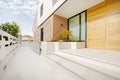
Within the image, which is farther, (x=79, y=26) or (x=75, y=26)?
(x=75, y=26)

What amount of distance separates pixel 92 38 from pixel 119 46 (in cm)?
156

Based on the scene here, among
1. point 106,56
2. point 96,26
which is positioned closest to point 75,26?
point 96,26

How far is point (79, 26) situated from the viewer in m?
6.46

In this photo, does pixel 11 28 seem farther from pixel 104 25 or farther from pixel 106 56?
pixel 106 56

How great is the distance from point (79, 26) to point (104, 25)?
6.34ft

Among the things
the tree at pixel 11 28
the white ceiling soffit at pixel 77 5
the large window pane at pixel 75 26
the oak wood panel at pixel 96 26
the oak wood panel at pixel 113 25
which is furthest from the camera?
the tree at pixel 11 28

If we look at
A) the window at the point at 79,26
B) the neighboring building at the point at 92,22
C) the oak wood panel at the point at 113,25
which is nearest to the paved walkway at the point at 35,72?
the oak wood panel at the point at 113,25

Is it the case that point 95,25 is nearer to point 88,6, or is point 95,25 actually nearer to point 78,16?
point 88,6

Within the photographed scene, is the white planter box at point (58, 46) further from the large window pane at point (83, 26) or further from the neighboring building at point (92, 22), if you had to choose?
the neighboring building at point (92, 22)

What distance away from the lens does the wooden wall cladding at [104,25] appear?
4159 mm

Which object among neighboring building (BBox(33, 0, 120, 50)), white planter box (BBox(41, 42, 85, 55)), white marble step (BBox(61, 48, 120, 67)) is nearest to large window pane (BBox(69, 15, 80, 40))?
neighboring building (BBox(33, 0, 120, 50))

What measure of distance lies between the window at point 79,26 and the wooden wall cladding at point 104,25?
435 millimetres

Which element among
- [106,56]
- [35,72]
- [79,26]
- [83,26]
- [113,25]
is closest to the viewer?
[35,72]

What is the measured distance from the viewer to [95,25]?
206 inches
